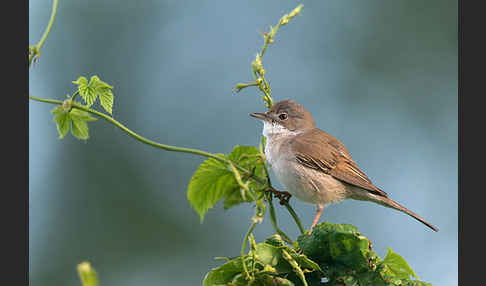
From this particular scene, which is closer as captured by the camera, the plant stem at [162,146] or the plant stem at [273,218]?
the plant stem at [162,146]

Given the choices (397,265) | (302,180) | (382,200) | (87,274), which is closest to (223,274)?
(397,265)

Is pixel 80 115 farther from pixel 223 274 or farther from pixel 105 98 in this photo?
pixel 223 274

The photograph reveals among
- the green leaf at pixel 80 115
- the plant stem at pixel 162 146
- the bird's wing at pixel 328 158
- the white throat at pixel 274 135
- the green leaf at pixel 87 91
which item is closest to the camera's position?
the plant stem at pixel 162 146

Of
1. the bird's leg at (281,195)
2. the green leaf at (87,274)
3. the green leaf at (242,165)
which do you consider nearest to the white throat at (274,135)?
the bird's leg at (281,195)

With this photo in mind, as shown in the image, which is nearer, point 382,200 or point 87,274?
point 87,274

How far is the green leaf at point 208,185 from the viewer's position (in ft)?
5.49

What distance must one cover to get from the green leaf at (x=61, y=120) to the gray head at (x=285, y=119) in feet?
5.50

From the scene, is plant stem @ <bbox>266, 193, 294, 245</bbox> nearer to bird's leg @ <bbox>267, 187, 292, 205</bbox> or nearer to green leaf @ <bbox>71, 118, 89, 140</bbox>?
bird's leg @ <bbox>267, 187, 292, 205</bbox>

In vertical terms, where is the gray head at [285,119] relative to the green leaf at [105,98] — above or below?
above

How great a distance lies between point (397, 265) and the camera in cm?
159

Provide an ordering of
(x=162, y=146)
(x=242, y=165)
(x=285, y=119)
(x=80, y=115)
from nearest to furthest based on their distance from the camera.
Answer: (x=162, y=146), (x=80, y=115), (x=242, y=165), (x=285, y=119)

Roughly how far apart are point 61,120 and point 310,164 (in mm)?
1892

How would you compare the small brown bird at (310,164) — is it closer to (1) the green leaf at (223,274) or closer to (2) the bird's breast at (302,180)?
(2) the bird's breast at (302,180)

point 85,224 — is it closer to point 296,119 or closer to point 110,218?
point 110,218
